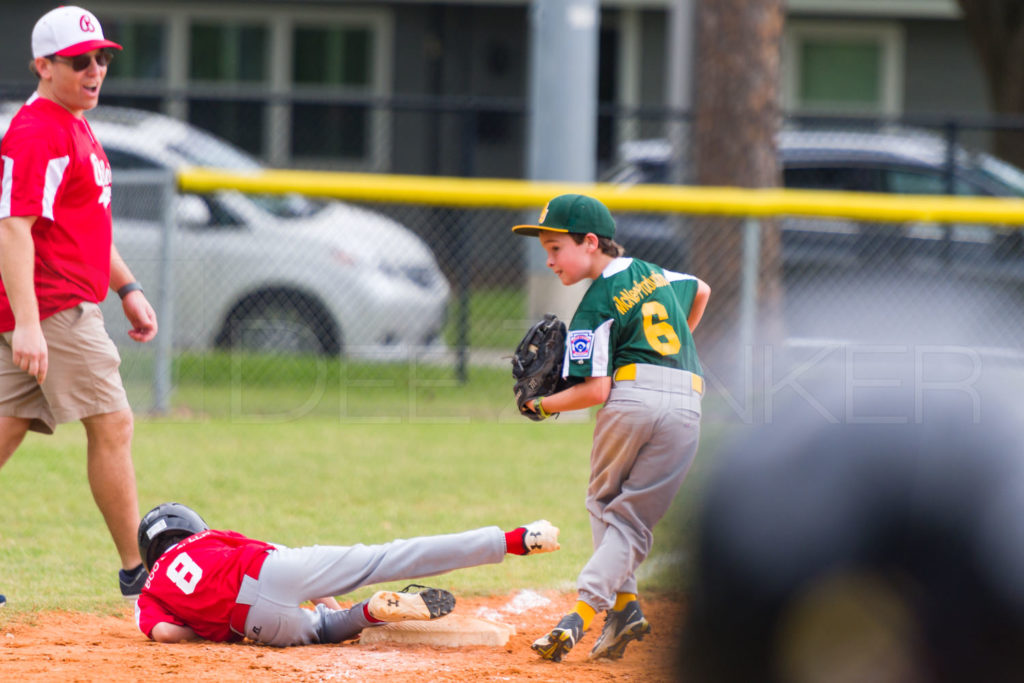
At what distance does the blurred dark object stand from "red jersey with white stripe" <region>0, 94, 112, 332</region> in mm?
3072

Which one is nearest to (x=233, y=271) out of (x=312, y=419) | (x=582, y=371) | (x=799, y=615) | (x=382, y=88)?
(x=312, y=419)

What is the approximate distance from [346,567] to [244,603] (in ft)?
1.11

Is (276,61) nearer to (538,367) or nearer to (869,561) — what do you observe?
(538,367)

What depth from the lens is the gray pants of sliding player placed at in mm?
3877

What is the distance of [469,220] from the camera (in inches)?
390

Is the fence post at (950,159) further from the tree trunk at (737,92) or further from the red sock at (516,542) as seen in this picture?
the red sock at (516,542)

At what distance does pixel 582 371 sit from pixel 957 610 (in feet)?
7.47

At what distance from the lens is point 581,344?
12.9ft

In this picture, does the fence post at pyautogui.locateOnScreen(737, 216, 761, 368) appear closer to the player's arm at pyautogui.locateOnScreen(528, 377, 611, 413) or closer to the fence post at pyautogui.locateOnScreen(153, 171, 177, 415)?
the fence post at pyautogui.locateOnScreen(153, 171, 177, 415)

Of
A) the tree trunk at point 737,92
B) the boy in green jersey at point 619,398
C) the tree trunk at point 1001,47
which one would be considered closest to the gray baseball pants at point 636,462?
the boy in green jersey at point 619,398

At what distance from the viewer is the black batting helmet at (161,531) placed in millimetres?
4230

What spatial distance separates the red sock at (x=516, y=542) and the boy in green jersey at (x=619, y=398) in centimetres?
24

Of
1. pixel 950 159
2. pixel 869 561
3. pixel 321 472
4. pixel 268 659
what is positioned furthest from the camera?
pixel 950 159

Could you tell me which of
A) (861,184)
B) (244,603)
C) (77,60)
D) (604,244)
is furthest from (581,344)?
(861,184)
